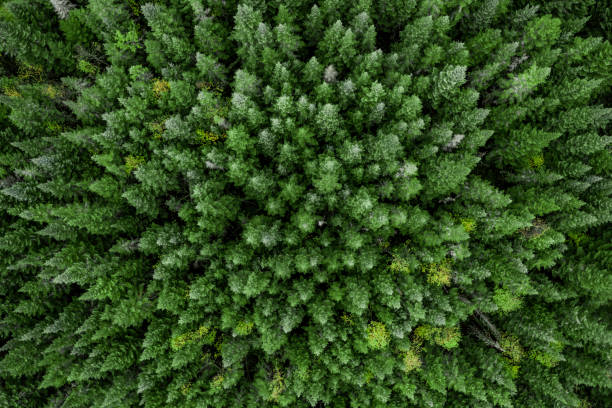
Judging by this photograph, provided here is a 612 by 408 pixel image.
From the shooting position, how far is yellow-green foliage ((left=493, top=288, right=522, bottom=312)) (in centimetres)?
1866

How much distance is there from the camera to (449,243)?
18.8 metres

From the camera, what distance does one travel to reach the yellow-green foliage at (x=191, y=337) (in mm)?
18250

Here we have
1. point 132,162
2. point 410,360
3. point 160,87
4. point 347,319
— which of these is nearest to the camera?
point 410,360

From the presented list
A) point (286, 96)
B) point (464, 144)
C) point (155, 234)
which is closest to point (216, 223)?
point (155, 234)

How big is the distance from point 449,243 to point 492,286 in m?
4.36

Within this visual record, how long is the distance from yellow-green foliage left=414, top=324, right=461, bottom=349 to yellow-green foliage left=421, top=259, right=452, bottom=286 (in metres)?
2.54

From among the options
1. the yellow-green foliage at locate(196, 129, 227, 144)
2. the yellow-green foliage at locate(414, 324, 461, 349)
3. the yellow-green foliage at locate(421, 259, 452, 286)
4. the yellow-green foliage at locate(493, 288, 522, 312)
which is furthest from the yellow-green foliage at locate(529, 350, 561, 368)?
the yellow-green foliage at locate(196, 129, 227, 144)

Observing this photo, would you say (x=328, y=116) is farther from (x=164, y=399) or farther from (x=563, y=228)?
(x=164, y=399)

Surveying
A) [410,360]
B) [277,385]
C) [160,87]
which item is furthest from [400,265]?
[160,87]

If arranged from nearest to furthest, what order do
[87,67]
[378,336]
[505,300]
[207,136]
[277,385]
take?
[378,336]
[277,385]
[505,300]
[207,136]
[87,67]

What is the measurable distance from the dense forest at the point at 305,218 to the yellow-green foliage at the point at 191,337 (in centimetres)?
8

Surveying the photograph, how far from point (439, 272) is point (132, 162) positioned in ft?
60.7

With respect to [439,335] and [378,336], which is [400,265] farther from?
[439,335]

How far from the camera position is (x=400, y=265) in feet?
61.0
